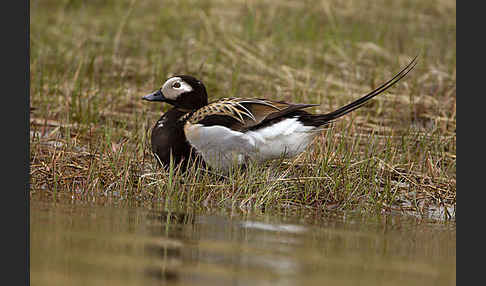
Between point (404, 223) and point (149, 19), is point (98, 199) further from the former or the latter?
point (149, 19)

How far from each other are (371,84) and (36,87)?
369 centimetres

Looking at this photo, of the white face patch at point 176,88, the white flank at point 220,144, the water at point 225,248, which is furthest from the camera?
the white face patch at point 176,88

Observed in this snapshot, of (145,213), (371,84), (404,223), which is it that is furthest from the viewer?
(371,84)

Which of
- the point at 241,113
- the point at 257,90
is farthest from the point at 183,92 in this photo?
the point at 257,90

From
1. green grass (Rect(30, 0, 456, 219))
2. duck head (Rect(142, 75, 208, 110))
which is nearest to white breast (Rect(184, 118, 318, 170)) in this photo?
green grass (Rect(30, 0, 456, 219))

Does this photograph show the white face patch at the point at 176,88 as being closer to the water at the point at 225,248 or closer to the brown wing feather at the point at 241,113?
the brown wing feather at the point at 241,113

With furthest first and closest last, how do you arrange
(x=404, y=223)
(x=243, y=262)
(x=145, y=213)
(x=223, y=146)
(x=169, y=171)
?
(x=223, y=146) → (x=169, y=171) → (x=404, y=223) → (x=145, y=213) → (x=243, y=262)

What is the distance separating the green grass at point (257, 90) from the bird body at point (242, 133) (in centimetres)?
17

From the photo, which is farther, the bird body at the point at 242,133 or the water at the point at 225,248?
the bird body at the point at 242,133

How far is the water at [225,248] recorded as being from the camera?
10.7ft

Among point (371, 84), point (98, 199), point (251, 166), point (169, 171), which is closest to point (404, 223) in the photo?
point (251, 166)

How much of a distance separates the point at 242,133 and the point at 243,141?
0.20 feet

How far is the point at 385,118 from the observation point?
28.2ft

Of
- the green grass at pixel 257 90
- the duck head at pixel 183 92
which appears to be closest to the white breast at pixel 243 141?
the green grass at pixel 257 90
